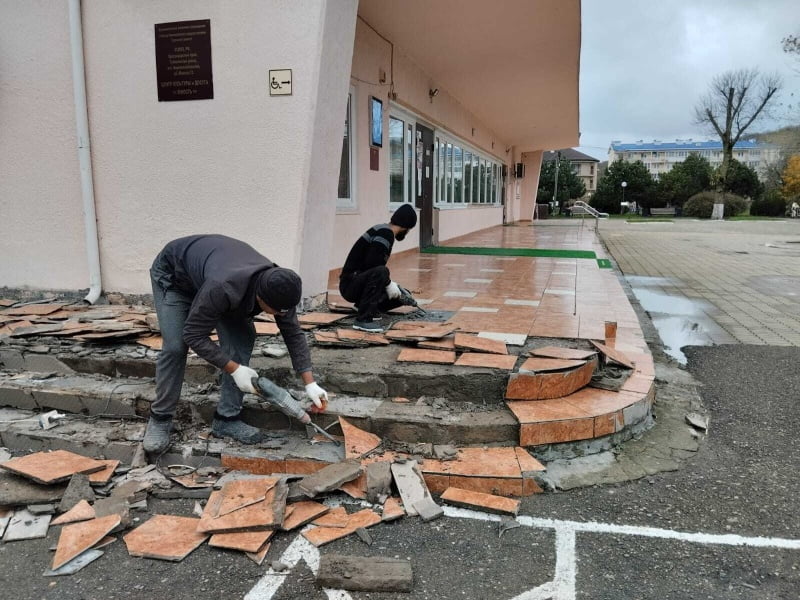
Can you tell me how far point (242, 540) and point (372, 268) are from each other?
2732 mm

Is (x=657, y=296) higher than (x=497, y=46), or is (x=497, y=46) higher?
(x=497, y=46)

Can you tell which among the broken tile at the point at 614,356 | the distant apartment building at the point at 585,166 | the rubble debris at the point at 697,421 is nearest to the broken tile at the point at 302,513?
the broken tile at the point at 614,356

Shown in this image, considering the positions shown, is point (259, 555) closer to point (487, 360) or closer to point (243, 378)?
point (243, 378)

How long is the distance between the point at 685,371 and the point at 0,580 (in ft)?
16.3

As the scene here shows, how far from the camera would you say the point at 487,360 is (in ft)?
12.6

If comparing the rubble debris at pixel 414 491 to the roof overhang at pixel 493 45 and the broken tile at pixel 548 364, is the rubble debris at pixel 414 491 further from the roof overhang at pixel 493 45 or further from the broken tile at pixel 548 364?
the roof overhang at pixel 493 45

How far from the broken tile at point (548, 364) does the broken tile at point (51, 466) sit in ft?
8.57

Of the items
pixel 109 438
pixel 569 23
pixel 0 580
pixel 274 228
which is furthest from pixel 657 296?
pixel 0 580

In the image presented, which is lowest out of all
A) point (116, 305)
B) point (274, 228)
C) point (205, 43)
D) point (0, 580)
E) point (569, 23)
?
point (0, 580)

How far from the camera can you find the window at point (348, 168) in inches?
318

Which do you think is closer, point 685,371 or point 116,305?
point 685,371

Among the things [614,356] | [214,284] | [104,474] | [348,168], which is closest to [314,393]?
[214,284]

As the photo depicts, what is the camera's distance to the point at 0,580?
2369mm

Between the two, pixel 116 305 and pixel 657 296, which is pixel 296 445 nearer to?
pixel 116 305
